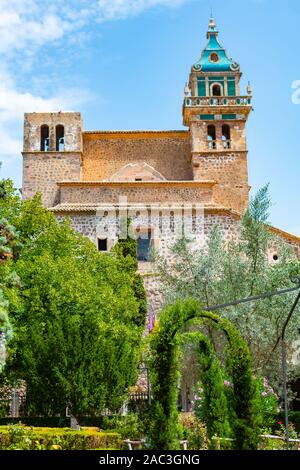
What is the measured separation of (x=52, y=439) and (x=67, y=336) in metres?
5.25

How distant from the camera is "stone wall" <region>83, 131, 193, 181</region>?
35.8 metres

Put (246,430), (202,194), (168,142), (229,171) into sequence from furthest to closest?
(168,142)
(229,171)
(202,194)
(246,430)

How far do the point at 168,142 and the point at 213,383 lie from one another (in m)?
28.1

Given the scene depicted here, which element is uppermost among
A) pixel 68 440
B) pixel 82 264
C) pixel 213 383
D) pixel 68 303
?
pixel 82 264

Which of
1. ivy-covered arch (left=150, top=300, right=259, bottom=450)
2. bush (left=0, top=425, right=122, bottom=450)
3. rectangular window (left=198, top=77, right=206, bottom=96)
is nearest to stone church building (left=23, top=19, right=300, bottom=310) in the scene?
rectangular window (left=198, top=77, right=206, bottom=96)

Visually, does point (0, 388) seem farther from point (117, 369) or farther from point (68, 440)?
point (68, 440)

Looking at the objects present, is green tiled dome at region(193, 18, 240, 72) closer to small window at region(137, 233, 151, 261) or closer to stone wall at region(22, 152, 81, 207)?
stone wall at region(22, 152, 81, 207)

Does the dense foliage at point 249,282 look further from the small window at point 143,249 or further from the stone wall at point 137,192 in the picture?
the stone wall at point 137,192

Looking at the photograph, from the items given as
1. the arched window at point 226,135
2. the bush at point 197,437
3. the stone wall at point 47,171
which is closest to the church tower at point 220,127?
the arched window at point 226,135

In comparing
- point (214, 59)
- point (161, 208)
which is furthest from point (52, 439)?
point (214, 59)

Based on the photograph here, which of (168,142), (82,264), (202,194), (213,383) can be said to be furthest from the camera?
(168,142)

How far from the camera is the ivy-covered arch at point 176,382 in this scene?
795 cm

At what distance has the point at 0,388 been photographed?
18.9 m
